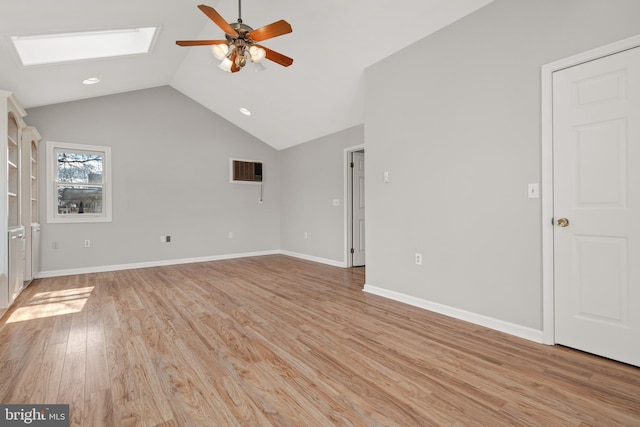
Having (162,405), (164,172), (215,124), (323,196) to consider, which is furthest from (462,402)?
(215,124)

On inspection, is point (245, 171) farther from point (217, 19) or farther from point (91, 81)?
point (217, 19)

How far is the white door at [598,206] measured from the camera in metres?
1.98

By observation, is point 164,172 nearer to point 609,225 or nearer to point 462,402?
point 462,402

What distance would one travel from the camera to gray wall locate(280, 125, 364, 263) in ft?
18.2

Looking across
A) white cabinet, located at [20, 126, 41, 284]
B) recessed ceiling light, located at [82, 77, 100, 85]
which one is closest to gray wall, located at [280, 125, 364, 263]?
recessed ceiling light, located at [82, 77, 100, 85]

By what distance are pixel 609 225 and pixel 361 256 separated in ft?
12.3

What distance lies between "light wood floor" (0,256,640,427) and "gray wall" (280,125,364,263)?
2477 mm

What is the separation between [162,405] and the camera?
159 cm

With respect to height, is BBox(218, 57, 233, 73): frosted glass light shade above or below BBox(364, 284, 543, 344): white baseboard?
above

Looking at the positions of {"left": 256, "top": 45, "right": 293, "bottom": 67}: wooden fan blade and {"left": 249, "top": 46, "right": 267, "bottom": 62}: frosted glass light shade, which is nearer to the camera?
{"left": 249, "top": 46, "right": 267, "bottom": 62}: frosted glass light shade

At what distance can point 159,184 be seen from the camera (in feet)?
18.6

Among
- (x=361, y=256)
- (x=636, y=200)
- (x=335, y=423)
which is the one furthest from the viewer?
(x=361, y=256)

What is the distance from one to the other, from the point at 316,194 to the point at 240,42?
358 cm

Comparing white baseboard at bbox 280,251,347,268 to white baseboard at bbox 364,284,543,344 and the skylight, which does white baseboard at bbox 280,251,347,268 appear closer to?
white baseboard at bbox 364,284,543,344
